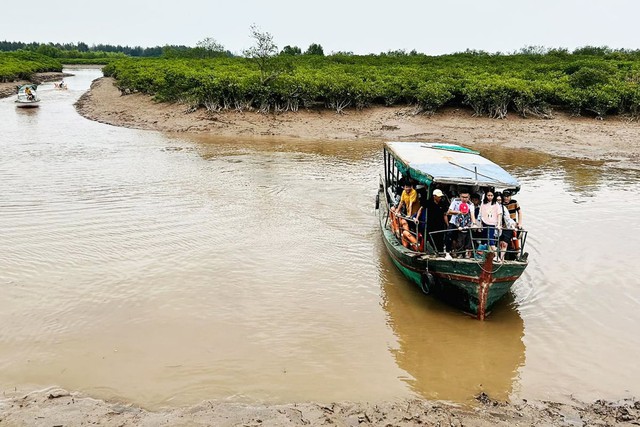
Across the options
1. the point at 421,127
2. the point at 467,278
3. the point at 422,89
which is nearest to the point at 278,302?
the point at 467,278

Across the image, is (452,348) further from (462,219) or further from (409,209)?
(409,209)

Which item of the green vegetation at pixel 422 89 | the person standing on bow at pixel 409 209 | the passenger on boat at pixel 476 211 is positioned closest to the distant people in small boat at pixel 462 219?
the passenger on boat at pixel 476 211

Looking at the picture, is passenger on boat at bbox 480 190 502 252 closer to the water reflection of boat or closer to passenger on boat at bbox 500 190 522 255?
passenger on boat at bbox 500 190 522 255

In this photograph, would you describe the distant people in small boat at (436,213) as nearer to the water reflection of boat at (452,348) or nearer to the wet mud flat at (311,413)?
the water reflection of boat at (452,348)

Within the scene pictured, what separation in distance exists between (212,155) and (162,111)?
9639 millimetres

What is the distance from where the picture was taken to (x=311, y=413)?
540cm

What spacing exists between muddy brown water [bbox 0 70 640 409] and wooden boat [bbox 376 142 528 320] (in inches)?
14.4

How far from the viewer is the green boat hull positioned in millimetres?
7396

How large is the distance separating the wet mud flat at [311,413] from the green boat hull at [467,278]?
2.01 meters

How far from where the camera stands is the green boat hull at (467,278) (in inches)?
291

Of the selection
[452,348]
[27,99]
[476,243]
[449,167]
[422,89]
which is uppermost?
[422,89]

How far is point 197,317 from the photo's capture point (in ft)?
25.0

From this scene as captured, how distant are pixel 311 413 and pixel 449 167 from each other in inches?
201

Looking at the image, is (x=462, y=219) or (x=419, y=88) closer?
(x=462, y=219)
